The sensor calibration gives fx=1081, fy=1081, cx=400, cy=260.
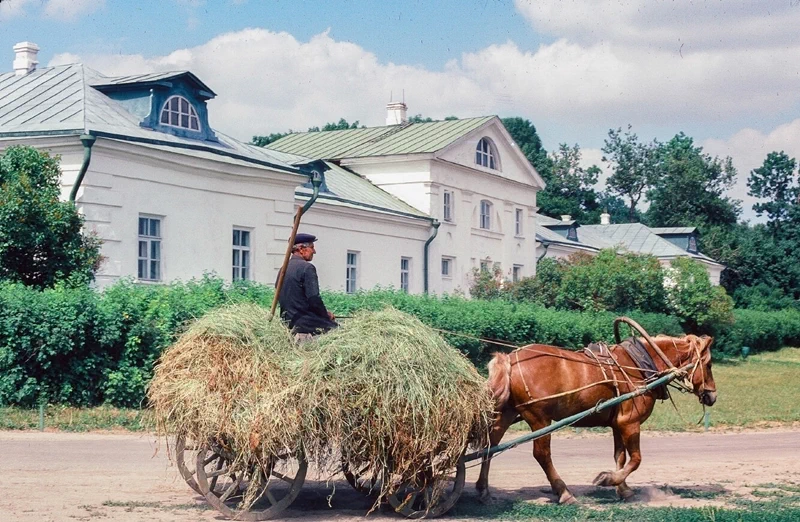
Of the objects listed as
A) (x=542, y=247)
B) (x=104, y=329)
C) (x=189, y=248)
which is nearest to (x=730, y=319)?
(x=542, y=247)

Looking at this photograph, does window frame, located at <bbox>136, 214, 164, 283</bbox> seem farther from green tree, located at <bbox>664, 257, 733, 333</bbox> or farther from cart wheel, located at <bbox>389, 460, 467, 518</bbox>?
green tree, located at <bbox>664, 257, 733, 333</bbox>

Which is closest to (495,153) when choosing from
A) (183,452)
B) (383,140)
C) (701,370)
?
(383,140)

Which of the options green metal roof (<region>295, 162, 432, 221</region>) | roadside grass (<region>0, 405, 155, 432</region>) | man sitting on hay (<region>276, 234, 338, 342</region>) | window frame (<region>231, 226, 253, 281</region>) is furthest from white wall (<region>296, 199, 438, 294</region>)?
man sitting on hay (<region>276, 234, 338, 342</region>)

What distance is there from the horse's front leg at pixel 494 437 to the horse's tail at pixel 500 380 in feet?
0.45

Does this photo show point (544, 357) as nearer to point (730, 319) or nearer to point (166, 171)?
point (166, 171)

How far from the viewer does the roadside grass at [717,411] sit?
620 inches

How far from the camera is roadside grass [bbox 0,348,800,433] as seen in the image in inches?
620

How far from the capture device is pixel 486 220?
132 ft

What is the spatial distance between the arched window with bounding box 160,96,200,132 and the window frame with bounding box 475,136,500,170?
15489 mm

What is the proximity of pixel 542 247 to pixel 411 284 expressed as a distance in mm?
13037

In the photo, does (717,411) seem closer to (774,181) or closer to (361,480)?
(361,480)

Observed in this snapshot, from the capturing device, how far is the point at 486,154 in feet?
132

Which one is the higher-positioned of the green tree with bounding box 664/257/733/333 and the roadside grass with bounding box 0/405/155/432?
the green tree with bounding box 664/257/733/333

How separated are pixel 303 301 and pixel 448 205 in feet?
92.0
